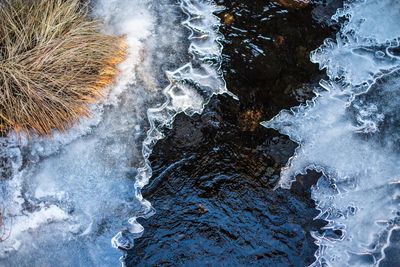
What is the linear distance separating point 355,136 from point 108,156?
8.53 feet

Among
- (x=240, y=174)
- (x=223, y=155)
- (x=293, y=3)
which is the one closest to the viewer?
(x=240, y=174)

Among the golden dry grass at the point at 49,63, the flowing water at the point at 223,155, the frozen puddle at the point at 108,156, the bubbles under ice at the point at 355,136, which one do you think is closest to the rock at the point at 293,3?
the flowing water at the point at 223,155

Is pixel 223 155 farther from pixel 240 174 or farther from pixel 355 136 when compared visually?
pixel 355 136

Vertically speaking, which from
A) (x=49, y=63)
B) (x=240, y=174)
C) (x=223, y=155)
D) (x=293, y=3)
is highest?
(x=49, y=63)

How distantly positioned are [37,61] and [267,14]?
279cm

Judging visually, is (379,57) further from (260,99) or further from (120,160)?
(120,160)

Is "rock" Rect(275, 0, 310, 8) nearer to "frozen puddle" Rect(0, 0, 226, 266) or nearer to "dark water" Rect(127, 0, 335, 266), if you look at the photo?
"dark water" Rect(127, 0, 335, 266)

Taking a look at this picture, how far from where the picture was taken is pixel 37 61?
4.66 metres

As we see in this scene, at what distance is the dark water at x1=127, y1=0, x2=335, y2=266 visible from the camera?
4.27 meters

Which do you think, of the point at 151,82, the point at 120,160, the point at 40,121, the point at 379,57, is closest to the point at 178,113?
the point at 151,82

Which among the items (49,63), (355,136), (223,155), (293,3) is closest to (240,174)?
(223,155)

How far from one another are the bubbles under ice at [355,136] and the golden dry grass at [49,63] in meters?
2.00

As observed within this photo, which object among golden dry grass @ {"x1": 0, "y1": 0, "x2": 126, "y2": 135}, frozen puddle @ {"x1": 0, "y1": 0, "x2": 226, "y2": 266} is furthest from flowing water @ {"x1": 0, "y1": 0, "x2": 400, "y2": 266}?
golden dry grass @ {"x1": 0, "y1": 0, "x2": 126, "y2": 135}

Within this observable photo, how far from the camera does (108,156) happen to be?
4.68 m
